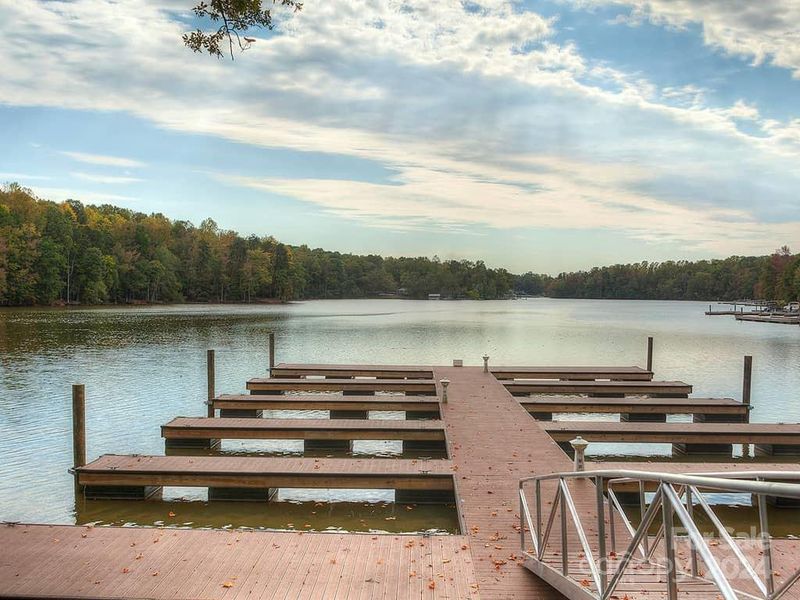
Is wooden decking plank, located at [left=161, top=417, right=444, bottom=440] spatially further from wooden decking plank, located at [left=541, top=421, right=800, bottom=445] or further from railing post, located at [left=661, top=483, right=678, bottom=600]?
railing post, located at [left=661, top=483, right=678, bottom=600]

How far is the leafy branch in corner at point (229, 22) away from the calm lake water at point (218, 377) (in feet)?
21.1

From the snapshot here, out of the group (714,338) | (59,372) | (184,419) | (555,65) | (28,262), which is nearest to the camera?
(184,419)

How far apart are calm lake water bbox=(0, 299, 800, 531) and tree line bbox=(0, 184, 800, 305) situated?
29313 millimetres

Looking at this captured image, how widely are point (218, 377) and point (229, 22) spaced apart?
1748cm

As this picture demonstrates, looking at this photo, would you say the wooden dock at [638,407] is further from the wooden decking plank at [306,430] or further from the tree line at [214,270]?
the tree line at [214,270]

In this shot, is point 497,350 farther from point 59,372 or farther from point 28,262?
point 28,262

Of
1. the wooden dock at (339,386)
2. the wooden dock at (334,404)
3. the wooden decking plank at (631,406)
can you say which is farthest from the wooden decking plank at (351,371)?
the wooden decking plank at (631,406)

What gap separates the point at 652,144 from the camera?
34.7m

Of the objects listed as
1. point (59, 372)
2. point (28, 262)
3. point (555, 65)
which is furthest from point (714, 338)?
point (28, 262)

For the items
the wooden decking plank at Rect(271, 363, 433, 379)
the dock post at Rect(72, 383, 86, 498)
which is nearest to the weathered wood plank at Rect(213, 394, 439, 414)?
the wooden decking plank at Rect(271, 363, 433, 379)

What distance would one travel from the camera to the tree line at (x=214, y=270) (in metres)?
72.5

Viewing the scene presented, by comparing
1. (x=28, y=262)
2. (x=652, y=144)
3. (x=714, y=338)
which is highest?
(x=652, y=144)

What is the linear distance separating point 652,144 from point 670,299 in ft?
491

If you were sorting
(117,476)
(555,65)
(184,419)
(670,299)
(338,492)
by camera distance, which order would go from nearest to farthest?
(117,476) < (338,492) < (184,419) < (555,65) < (670,299)
